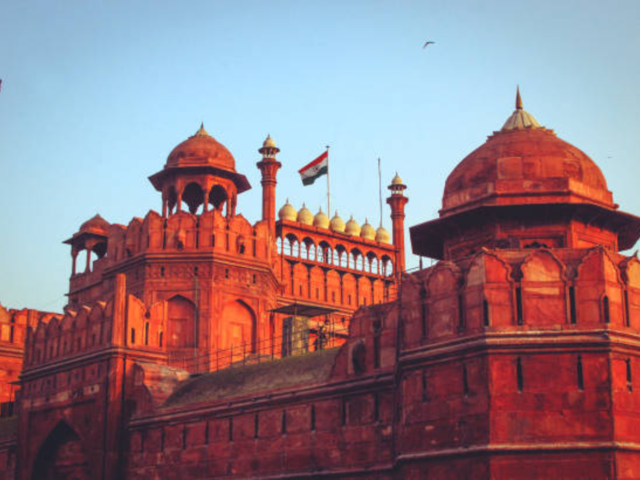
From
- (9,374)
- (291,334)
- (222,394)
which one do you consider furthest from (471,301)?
(9,374)

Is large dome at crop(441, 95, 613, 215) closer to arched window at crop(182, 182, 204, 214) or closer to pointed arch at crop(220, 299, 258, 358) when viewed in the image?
pointed arch at crop(220, 299, 258, 358)

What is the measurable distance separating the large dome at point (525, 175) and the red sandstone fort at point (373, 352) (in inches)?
1.8

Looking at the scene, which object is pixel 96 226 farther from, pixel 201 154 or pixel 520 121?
pixel 520 121

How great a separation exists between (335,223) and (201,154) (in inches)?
492

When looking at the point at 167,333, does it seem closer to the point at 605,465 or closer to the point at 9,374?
the point at 9,374

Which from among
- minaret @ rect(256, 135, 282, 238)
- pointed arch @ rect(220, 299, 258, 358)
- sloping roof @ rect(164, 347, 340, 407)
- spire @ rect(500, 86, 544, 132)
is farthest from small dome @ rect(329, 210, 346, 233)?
spire @ rect(500, 86, 544, 132)

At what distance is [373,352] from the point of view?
24.0m

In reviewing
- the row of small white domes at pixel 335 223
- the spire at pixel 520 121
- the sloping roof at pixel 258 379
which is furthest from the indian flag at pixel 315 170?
the spire at pixel 520 121

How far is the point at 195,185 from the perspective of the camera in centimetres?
3928

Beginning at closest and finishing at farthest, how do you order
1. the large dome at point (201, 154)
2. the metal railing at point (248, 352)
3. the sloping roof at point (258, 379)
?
the sloping roof at point (258, 379) → the metal railing at point (248, 352) → the large dome at point (201, 154)

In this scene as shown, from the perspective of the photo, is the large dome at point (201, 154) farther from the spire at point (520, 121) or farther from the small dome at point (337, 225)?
the spire at point (520, 121)

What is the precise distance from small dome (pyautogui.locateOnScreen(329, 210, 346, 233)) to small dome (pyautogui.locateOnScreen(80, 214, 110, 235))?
11.0 metres

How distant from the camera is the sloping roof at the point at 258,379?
26.3 metres

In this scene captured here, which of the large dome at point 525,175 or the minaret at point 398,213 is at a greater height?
the minaret at point 398,213
